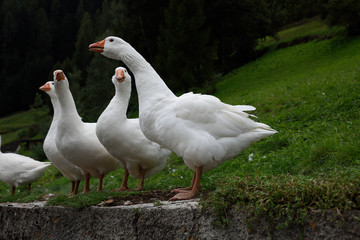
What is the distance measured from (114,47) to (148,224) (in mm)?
2684

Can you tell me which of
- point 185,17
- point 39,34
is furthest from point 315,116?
point 39,34

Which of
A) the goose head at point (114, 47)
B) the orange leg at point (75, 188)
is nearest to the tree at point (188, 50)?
the orange leg at point (75, 188)

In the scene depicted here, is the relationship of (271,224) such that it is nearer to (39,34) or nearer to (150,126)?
(150,126)

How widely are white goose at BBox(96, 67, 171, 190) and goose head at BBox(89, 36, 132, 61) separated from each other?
13.0 inches

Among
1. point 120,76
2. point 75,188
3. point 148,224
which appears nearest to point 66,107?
point 120,76

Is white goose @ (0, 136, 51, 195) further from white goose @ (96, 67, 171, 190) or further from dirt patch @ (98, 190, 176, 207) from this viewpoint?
dirt patch @ (98, 190, 176, 207)

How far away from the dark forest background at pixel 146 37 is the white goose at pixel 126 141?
5.08 m

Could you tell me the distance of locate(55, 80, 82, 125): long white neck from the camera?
563 centimetres

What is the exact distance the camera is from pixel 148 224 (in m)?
3.48

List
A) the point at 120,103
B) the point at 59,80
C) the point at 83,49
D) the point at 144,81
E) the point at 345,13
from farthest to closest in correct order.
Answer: the point at 83,49 < the point at 345,13 < the point at 59,80 < the point at 120,103 < the point at 144,81

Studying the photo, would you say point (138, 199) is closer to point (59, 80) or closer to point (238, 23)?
point (59, 80)

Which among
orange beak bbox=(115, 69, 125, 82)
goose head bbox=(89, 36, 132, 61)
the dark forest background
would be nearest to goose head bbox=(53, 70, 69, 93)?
goose head bbox=(89, 36, 132, 61)

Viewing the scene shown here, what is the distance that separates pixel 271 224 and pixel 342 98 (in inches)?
236

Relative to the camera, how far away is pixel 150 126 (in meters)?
4.33
